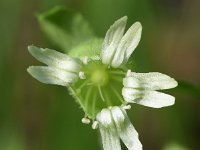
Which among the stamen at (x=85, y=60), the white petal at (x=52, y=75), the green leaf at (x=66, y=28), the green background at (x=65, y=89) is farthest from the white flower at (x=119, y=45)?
the green background at (x=65, y=89)

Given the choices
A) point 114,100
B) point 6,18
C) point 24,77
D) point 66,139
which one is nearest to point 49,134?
point 66,139

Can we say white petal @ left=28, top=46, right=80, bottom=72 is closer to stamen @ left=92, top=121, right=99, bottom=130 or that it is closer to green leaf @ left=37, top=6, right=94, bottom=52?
stamen @ left=92, top=121, right=99, bottom=130

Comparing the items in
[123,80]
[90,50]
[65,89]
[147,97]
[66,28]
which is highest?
[66,28]

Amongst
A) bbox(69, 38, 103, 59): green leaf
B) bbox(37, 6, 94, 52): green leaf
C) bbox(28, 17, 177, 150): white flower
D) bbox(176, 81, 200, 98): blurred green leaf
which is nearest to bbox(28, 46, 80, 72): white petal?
bbox(28, 17, 177, 150): white flower

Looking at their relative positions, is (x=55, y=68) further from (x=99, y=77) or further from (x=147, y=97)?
(x=147, y=97)

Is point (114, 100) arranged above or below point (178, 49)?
below

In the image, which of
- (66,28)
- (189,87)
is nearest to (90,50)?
(189,87)

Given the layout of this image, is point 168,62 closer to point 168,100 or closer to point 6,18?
point 6,18
